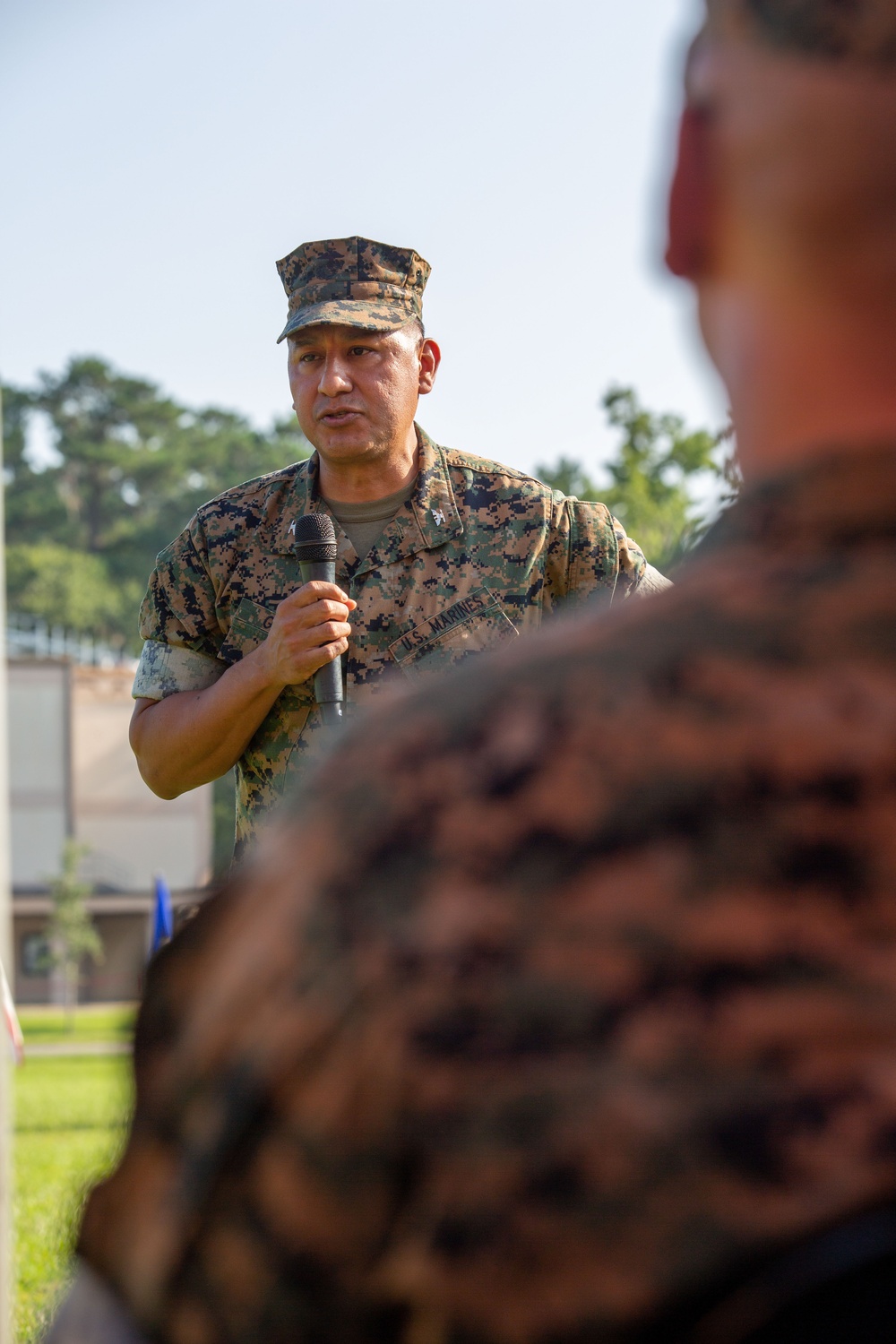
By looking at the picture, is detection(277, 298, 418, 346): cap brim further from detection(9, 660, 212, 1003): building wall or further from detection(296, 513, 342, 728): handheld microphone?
detection(9, 660, 212, 1003): building wall

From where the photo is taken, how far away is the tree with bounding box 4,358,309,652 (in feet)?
244

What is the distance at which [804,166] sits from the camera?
85cm

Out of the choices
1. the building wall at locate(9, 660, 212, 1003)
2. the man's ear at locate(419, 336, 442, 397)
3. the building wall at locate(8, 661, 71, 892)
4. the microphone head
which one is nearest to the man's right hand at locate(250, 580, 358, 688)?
the microphone head

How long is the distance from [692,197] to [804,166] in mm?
87

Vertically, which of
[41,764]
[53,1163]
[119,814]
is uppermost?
[53,1163]

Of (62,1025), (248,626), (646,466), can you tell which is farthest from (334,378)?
(62,1025)

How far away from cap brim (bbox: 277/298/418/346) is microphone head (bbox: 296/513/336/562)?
1.57 ft

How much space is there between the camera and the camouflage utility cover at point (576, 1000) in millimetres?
785

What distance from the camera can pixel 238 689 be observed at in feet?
11.3

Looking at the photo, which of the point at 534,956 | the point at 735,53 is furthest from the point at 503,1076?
the point at 735,53

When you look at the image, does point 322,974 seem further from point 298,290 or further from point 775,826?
point 298,290

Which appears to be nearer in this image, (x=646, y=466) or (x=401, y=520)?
(x=401, y=520)

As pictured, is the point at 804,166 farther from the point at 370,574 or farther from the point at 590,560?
the point at 370,574

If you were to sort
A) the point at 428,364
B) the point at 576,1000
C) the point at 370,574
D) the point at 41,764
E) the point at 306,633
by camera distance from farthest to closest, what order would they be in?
the point at 41,764, the point at 428,364, the point at 370,574, the point at 306,633, the point at 576,1000
